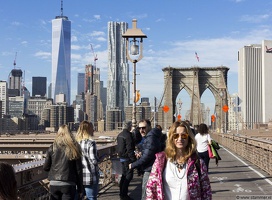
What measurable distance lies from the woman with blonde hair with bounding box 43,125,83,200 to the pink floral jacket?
2.03 metres

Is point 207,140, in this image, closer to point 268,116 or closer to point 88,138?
point 88,138

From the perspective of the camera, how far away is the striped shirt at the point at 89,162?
23.2ft

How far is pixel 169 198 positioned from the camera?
411cm

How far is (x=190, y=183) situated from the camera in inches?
161

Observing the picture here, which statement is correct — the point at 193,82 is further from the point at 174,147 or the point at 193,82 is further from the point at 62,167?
the point at 174,147

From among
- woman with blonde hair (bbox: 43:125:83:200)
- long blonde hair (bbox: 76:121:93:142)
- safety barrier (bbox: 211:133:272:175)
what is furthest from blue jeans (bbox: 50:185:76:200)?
safety barrier (bbox: 211:133:272:175)

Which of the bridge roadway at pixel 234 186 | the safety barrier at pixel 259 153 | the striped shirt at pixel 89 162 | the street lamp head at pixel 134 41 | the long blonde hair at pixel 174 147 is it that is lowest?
the bridge roadway at pixel 234 186

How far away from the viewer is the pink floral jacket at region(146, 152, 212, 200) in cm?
409

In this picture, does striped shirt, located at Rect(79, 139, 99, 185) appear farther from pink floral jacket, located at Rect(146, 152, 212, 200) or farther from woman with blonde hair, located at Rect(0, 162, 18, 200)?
woman with blonde hair, located at Rect(0, 162, 18, 200)

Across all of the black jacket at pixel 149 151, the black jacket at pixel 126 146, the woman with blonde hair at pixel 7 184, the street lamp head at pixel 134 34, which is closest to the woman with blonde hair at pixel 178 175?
the woman with blonde hair at pixel 7 184

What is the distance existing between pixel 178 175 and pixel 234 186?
27.0 ft

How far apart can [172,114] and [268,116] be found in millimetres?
120302

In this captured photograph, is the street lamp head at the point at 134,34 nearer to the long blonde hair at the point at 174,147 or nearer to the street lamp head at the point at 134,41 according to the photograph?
the street lamp head at the point at 134,41

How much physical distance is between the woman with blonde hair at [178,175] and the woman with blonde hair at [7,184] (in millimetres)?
1475
